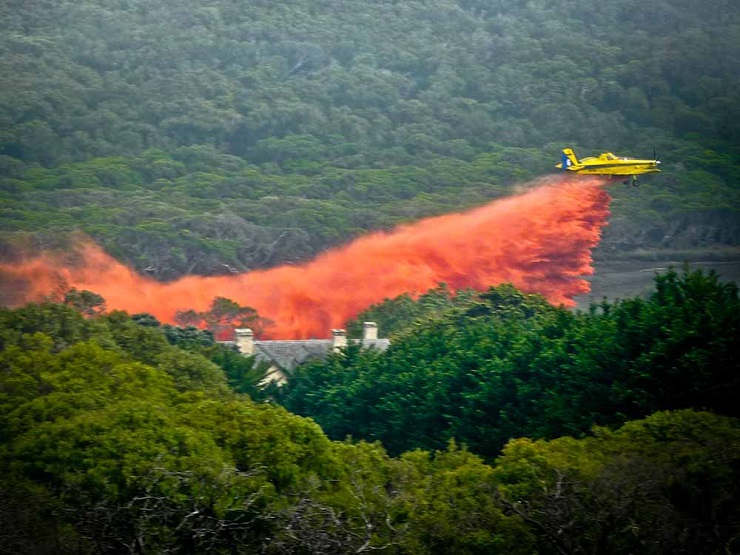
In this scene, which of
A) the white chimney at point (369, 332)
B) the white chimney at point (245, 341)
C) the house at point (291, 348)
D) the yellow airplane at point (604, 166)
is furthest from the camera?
the white chimney at point (369, 332)

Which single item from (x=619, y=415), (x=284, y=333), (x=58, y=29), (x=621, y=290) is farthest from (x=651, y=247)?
(x=619, y=415)

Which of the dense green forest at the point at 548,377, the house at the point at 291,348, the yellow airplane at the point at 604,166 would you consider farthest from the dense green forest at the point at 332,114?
the dense green forest at the point at 548,377

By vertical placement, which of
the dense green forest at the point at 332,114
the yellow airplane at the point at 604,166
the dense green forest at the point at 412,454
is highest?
the dense green forest at the point at 412,454

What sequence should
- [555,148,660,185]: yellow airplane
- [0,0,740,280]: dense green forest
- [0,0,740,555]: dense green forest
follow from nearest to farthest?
[0,0,740,555]: dense green forest, [555,148,660,185]: yellow airplane, [0,0,740,280]: dense green forest

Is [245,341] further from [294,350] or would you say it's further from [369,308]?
[369,308]

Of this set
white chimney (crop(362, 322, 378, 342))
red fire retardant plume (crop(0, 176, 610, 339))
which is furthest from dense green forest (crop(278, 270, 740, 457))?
red fire retardant plume (crop(0, 176, 610, 339))

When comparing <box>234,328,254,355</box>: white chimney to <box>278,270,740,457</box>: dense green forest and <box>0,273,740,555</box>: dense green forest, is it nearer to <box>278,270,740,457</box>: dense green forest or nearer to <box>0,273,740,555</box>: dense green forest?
<box>278,270,740,457</box>: dense green forest

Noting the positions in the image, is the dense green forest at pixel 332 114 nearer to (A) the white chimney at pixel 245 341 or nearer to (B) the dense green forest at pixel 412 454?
(A) the white chimney at pixel 245 341
